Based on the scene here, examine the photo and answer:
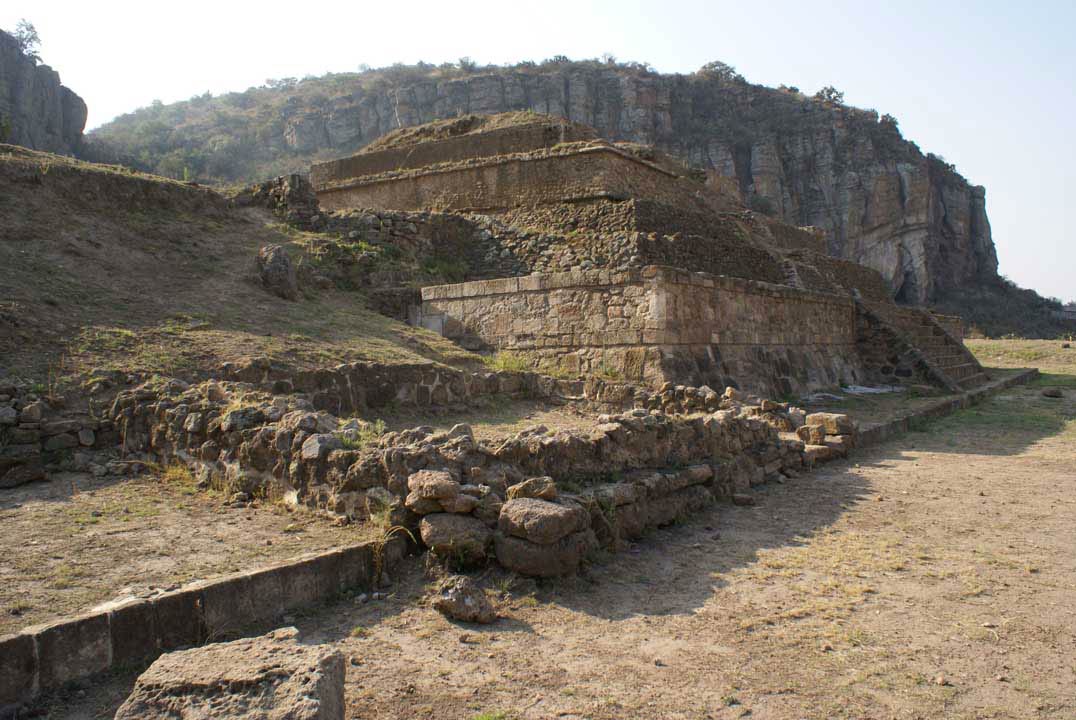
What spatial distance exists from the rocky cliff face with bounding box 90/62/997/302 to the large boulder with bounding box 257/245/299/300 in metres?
46.0

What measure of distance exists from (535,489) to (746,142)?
6157 cm

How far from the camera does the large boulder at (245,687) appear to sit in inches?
86.6

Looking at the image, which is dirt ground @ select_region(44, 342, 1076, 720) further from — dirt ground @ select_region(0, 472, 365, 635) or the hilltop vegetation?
the hilltop vegetation

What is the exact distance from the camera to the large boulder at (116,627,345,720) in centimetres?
220

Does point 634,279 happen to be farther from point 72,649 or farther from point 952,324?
point 952,324

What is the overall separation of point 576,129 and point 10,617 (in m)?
14.3

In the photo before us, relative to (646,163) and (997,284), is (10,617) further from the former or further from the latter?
(997,284)

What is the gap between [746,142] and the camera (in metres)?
60.8

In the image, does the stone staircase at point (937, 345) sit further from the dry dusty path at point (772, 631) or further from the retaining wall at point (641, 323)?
the dry dusty path at point (772, 631)

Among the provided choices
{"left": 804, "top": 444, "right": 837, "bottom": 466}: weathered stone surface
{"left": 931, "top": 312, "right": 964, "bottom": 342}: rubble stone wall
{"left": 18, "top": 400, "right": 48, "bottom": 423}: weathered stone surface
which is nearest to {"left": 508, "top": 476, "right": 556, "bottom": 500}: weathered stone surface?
{"left": 18, "top": 400, "right": 48, "bottom": 423}: weathered stone surface

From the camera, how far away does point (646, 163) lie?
50.3 feet

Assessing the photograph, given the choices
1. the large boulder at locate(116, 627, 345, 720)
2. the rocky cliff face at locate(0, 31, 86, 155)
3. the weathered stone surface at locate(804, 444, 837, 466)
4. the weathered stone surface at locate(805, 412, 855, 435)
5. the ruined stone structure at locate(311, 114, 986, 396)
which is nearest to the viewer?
the large boulder at locate(116, 627, 345, 720)

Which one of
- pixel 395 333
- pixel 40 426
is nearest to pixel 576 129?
pixel 395 333

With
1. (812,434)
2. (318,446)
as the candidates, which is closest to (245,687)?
(318,446)
